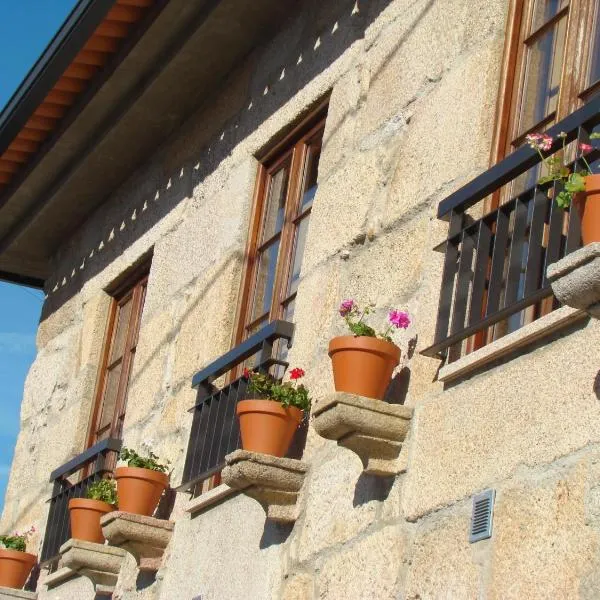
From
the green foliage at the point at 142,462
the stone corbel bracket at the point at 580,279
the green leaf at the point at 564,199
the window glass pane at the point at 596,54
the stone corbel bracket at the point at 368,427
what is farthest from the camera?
the green foliage at the point at 142,462

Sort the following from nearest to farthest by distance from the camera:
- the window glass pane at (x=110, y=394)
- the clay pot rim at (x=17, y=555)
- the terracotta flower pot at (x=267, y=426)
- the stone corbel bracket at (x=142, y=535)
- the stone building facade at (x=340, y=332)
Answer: the stone building facade at (x=340, y=332) < the terracotta flower pot at (x=267, y=426) < the stone corbel bracket at (x=142, y=535) < the clay pot rim at (x=17, y=555) < the window glass pane at (x=110, y=394)

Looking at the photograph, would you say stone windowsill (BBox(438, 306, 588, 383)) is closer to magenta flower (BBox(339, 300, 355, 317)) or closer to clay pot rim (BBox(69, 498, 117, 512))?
magenta flower (BBox(339, 300, 355, 317))

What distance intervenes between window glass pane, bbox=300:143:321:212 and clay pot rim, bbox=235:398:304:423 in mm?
1361

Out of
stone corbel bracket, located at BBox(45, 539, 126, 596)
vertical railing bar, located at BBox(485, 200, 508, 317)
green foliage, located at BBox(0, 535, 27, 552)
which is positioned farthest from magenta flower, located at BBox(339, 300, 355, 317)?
green foliage, located at BBox(0, 535, 27, 552)

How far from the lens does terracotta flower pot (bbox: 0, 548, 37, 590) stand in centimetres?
807

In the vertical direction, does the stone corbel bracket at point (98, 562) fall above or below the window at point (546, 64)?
below

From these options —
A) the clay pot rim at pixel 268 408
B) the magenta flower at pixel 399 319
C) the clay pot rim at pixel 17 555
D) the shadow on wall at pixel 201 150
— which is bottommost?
the clay pot rim at pixel 17 555

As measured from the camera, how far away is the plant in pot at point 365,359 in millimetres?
4938

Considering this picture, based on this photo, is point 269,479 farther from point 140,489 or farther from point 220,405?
point 140,489

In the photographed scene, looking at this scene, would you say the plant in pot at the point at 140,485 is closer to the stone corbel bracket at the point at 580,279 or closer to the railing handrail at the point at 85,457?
the railing handrail at the point at 85,457

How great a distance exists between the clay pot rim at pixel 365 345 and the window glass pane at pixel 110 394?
3566 millimetres

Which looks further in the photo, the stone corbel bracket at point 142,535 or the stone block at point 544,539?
the stone corbel bracket at point 142,535

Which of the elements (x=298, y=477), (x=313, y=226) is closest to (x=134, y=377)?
(x=313, y=226)

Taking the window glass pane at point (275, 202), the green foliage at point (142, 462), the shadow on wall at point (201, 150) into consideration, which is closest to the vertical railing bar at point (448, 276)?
the shadow on wall at point (201, 150)
